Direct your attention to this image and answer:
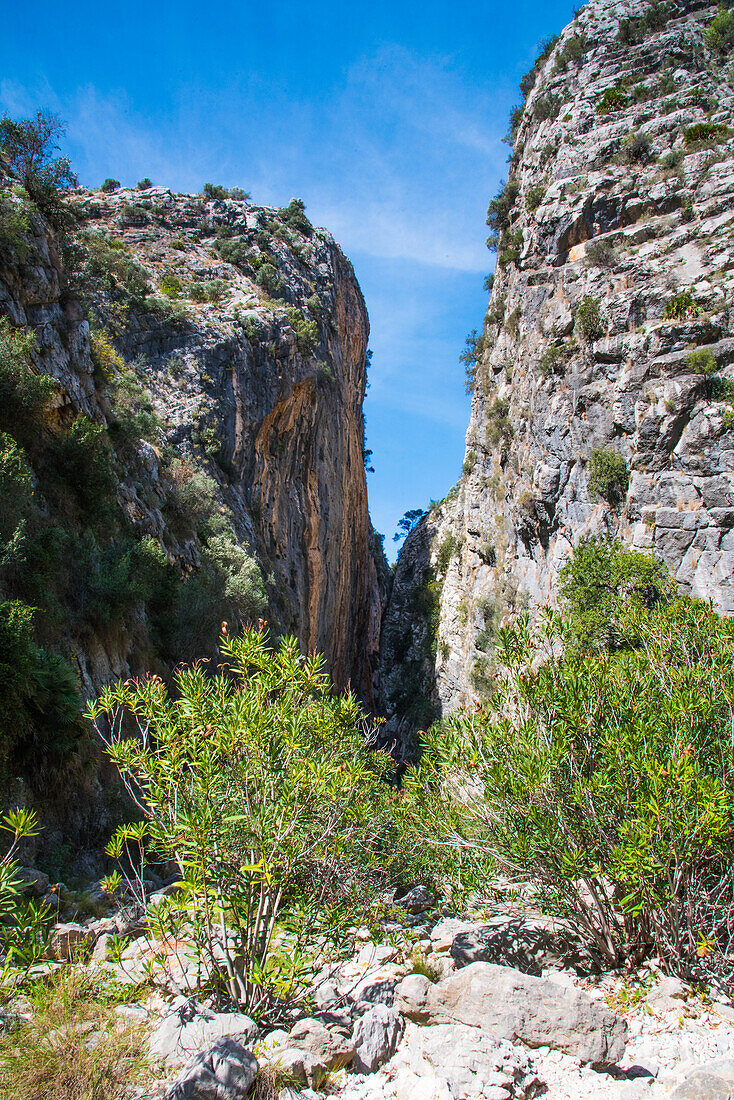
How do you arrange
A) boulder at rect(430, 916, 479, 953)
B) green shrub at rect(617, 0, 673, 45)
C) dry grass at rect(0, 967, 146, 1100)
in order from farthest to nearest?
green shrub at rect(617, 0, 673, 45) < boulder at rect(430, 916, 479, 953) < dry grass at rect(0, 967, 146, 1100)

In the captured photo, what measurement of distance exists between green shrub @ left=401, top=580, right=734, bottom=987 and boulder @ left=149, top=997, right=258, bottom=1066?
2893 mm

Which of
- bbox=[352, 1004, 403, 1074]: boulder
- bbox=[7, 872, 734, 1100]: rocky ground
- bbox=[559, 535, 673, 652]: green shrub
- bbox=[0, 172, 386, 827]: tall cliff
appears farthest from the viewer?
bbox=[559, 535, 673, 652]: green shrub

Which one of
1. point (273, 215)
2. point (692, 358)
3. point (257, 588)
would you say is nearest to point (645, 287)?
point (692, 358)

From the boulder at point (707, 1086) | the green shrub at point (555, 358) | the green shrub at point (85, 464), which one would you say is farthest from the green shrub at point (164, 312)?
the boulder at point (707, 1086)

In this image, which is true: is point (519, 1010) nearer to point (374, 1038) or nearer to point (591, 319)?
point (374, 1038)

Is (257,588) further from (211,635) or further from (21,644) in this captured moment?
(21,644)

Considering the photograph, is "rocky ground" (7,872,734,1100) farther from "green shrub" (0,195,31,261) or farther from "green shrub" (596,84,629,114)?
"green shrub" (596,84,629,114)

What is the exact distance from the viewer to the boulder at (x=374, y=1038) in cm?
451

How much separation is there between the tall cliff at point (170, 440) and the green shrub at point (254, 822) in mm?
3991

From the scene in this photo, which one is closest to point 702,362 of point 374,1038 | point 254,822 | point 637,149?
point 637,149

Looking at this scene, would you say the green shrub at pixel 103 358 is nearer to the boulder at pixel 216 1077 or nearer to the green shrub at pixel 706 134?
the boulder at pixel 216 1077

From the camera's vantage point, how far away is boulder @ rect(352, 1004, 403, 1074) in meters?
4.51

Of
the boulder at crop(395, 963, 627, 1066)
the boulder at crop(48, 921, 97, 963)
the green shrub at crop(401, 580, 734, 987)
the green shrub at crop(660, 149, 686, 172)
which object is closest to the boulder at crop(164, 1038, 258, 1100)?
the boulder at crop(395, 963, 627, 1066)

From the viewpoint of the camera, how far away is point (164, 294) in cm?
2686
